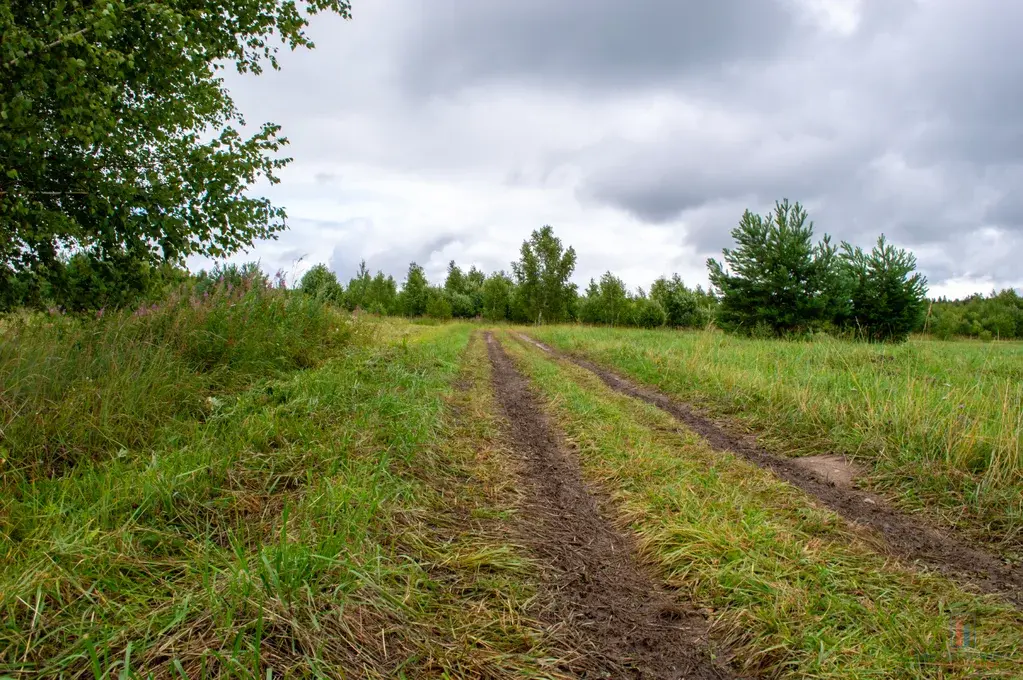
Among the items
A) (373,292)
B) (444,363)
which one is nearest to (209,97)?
(444,363)

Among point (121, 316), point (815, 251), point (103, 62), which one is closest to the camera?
point (103, 62)

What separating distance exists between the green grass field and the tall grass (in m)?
Answer: 0.03

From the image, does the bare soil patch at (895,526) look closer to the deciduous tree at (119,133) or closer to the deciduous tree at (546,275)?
the deciduous tree at (119,133)

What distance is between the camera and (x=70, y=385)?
3920 mm

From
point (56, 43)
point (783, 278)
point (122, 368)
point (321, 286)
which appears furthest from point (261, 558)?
point (783, 278)

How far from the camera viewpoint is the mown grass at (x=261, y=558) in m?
A: 1.72

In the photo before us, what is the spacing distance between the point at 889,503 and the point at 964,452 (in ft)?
2.96

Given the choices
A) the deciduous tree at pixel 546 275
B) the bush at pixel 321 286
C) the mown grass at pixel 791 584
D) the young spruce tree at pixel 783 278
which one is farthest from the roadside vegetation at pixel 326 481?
the deciduous tree at pixel 546 275

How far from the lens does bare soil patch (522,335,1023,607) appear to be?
2783 mm

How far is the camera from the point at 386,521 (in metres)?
2.84

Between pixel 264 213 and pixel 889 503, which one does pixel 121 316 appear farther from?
pixel 889 503

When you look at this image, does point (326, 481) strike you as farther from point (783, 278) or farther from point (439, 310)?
point (439, 310)

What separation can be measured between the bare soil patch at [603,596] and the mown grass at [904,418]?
2626 millimetres

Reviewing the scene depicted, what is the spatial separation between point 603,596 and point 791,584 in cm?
100
